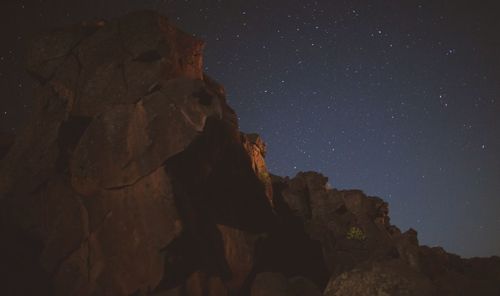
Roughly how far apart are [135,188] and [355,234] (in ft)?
93.0

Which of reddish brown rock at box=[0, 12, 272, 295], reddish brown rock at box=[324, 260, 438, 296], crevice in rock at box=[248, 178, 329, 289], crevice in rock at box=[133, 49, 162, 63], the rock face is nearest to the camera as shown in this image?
reddish brown rock at box=[324, 260, 438, 296]

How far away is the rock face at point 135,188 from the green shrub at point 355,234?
12.5 meters

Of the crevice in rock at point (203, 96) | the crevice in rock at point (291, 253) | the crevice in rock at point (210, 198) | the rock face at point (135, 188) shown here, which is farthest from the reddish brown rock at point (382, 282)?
the crevice in rock at point (203, 96)

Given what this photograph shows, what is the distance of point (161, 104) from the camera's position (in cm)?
2289

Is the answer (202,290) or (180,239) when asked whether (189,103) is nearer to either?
(180,239)

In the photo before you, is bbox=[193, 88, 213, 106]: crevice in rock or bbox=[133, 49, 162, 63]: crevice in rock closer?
bbox=[193, 88, 213, 106]: crevice in rock

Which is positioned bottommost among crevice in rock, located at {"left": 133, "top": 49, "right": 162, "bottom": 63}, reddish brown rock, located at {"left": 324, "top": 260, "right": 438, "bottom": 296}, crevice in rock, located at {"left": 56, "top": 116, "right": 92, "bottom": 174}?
reddish brown rock, located at {"left": 324, "top": 260, "right": 438, "bottom": 296}

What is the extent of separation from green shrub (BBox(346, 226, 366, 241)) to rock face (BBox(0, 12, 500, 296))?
12.5 meters

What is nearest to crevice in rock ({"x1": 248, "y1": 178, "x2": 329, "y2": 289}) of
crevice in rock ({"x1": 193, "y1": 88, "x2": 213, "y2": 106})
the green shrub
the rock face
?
the rock face

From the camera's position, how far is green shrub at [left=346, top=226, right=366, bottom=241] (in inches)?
1646

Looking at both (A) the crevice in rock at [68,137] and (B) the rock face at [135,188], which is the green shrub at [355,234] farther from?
(A) the crevice in rock at [68,137]

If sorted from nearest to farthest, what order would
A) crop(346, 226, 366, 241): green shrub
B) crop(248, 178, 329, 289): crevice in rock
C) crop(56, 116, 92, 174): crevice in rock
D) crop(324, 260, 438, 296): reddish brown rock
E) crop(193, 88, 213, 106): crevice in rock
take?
crop(324, 260, 438, 296): reddish brown rock, crop(193, 88, 213, 106): crevice in rock, crop(56, 116, 92, 174): crevice in rock, crop(248, 178, 329, 289): crevice in rock, crop(346, 226, 366, 241): green shrub

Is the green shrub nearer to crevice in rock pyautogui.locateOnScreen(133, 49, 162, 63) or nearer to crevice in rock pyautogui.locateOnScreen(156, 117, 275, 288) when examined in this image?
crevice in rock pyautogui.locateOnScreen(156, 117, 275, 288)

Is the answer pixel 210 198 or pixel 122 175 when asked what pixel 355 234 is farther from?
pixel 122 175
